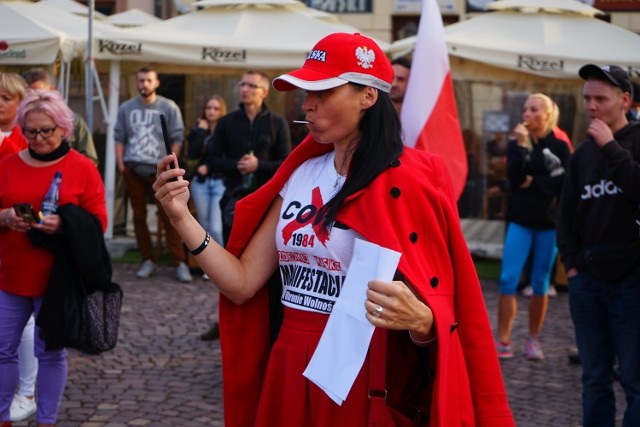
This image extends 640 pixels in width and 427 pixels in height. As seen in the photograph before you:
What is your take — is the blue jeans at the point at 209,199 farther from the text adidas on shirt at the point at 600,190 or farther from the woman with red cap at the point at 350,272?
the woman with red cap at the point at 350,272

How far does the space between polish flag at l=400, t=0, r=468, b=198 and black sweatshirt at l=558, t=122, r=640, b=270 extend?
1266 mm

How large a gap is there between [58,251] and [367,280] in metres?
3.11

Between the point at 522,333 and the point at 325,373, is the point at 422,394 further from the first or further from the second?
the point at 522,333

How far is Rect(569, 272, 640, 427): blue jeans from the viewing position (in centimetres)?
511

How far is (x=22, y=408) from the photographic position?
640 centimetres

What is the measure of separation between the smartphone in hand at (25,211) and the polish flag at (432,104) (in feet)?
7.42

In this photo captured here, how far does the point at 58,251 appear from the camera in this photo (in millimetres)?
5637

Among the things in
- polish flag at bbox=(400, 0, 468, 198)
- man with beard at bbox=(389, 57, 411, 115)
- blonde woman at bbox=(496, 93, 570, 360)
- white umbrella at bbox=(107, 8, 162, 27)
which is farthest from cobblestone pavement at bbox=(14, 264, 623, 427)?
white umbrella at bbox=(107, 8, 162, 27)

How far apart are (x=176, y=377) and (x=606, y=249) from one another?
3.37 metres

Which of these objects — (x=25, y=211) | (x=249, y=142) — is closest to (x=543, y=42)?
(x=249, y=142)

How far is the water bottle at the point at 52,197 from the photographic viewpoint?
18.3 feet

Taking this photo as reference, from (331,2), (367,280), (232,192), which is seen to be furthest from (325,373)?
(331,2)

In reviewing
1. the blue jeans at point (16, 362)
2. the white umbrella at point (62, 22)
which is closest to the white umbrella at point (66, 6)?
the white umbrella at point (62, 22)

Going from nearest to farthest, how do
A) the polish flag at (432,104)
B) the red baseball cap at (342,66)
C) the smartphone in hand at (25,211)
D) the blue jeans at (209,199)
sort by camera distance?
the red baseball cap at (342,66), the smartphone in hand at (25,211), the polish flag at (432,104), the blue jeans at (209,199)
